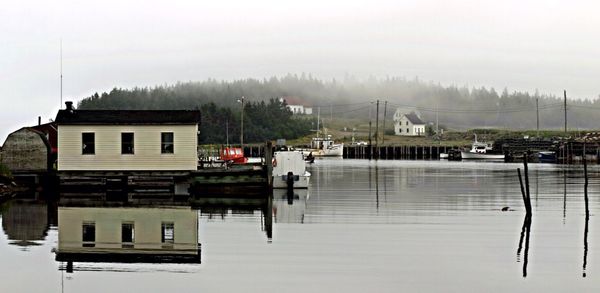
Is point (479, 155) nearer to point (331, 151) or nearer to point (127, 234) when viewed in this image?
point (331, 151)

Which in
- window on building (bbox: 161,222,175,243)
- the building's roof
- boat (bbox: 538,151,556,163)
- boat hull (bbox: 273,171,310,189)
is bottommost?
window on building (bbox: 161,222,175,243)

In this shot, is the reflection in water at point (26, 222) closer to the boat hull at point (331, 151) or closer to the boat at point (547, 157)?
the boat at point (547, 157)

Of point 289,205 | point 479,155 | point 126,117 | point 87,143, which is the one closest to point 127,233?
point 289,205

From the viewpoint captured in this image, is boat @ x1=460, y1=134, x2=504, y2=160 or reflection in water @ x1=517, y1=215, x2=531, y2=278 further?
boat @ x1=460, y1=134, x2=504, y2=160

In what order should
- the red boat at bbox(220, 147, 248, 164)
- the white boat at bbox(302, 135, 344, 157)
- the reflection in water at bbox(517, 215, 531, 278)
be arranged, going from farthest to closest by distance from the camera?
1. the white boat at bbox(302, 135, 344, 157)
2. the red boat at bbox(220, 147, 248, 164)
3. the reflection in water at bbox(517, 215, 531, 278)

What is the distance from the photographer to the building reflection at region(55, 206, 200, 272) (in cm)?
2350

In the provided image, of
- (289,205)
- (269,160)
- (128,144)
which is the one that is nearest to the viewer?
(289,205)

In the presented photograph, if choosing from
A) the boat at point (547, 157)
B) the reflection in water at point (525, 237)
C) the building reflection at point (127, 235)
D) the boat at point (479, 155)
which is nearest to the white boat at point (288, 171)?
the building reflection at point (127, 235)

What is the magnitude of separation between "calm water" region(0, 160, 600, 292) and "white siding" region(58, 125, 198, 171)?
750 centimetres

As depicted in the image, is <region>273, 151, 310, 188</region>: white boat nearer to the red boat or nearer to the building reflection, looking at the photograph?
the building reflection

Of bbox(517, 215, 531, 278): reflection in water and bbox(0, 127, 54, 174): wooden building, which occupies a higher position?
bbox(0, 127, 54, 174): wooden building

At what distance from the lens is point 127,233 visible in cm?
2861

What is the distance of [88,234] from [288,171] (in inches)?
952

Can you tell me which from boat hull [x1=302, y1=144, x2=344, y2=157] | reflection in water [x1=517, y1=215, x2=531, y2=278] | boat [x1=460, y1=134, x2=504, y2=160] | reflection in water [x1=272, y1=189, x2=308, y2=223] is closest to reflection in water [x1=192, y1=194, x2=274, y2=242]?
reflection in water [x1=272, y1=189, x2=308, y2=223]
